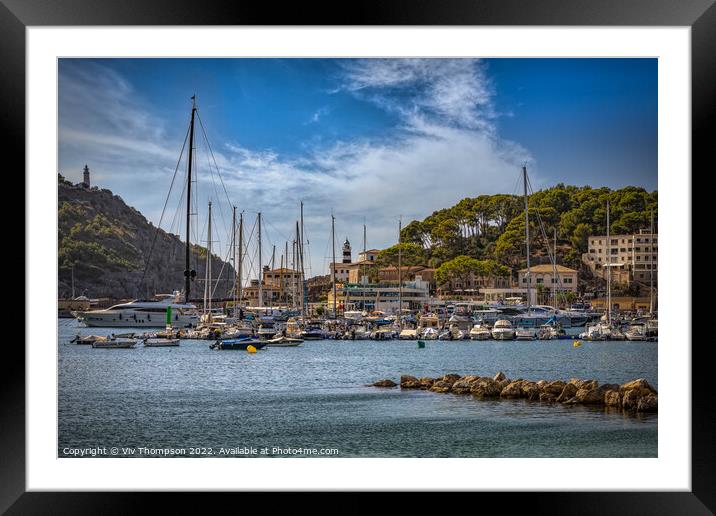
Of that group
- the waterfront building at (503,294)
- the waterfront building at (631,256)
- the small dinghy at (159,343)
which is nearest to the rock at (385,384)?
the small dinghy at (159,343)

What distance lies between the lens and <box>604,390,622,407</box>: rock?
291 inches

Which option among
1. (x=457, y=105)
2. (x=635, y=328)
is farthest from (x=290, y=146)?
(x=635, y=328)

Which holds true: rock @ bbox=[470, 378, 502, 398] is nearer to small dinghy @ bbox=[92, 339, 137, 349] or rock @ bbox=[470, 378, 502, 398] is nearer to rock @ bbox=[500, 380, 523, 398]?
rock @ bbox=[500, 380, 523, 398]

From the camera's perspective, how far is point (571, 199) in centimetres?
2480

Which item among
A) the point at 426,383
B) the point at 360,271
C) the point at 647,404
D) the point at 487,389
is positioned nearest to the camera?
the point at 647,404

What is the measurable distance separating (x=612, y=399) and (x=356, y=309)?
2107 cm

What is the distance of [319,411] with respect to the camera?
781 centimetres

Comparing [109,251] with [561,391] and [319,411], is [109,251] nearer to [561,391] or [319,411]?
[319,411]

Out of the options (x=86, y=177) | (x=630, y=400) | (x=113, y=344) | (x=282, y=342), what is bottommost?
(x=282, y=342)

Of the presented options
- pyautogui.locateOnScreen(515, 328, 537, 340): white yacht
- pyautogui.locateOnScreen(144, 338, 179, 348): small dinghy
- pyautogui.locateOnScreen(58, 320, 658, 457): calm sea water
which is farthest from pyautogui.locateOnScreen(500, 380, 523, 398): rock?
pyautogui.locateOnScreen(515, 328, 537, 340): white yacht
